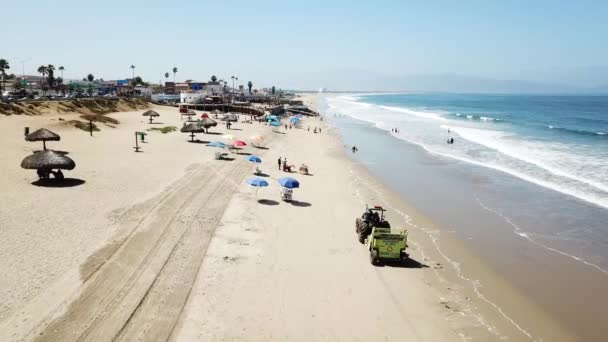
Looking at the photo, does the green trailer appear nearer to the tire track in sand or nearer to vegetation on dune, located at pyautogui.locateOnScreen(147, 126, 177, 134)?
the tire track in sand

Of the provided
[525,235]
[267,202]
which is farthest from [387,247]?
[267,202]

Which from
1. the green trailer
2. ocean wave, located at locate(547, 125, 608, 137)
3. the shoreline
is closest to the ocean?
the shoreline

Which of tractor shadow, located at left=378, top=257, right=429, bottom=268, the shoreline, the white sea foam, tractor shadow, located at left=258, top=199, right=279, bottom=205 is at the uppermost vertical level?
the white sea foam

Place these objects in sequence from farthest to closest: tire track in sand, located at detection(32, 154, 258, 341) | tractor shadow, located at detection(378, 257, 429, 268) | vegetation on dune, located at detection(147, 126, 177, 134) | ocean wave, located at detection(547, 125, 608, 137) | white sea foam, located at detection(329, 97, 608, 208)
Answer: ocean wave, located at detection(547, 125, 608, 137), vegetation on dune, located at detection(147, 126, 177, 134), white sea foam, located at detection(329, 97, 608, 208), tractor shadow, located at detection(378, 257, 429, 268), tire track in sand, located at detection(32, 154, 258, 341)

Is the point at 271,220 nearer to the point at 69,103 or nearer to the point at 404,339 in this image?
the point at 404,339

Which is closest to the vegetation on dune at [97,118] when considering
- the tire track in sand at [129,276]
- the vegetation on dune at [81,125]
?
the vegetation on dune at [81,125]

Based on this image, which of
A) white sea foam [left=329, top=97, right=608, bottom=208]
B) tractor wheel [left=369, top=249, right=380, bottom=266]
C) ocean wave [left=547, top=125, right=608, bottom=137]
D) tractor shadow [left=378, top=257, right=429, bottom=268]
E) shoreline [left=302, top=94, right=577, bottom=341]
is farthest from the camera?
ocean wave [left=547, top=125, right=608, bottom=137]
